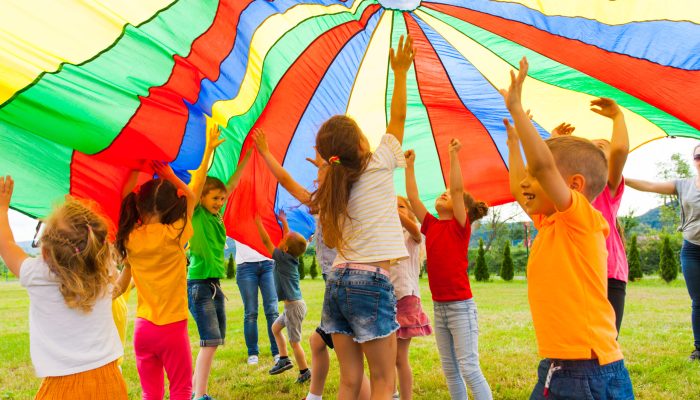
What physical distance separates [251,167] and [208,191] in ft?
1.05

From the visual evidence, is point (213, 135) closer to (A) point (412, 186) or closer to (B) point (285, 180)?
(B) point (285, 180)

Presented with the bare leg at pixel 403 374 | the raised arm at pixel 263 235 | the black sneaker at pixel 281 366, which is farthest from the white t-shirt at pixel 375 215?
the black sneaker at pixel 281 366

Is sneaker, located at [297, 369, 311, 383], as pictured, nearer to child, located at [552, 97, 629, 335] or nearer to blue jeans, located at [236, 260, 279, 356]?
blue jeans, located at [236, 260, 279, 356]

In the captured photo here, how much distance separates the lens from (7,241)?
2.42m

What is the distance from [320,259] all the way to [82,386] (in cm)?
173

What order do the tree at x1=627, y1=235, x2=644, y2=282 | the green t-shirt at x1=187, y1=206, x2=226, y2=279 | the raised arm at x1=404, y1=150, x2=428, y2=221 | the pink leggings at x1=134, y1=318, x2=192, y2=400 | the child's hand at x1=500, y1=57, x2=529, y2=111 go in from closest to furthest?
the child's hand at x1=500, y1=57, x2=529, y2=111, the pink leggings at x1=134, y1=318, x2=192, y2=400, the raised arm at x1=404, y1=150, x2=428, y2=221, the green t-shirt at x1=187, y1=206, x2=226, y2=279, the tree at x1=627, y1=235, x2=644, y2=282

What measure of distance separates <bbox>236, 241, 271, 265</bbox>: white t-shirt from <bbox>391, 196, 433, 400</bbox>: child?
1.72m

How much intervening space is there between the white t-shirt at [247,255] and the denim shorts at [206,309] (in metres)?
1.04

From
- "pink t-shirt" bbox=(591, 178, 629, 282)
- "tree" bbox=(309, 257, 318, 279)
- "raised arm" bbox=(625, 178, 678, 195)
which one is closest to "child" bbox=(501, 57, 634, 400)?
"pink t-shirt" bbox=(591, 178, 629, 282)

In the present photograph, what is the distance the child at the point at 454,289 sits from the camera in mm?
3184

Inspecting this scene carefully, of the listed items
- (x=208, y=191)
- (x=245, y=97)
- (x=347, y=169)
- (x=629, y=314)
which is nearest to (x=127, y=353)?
(x=208, y=191)

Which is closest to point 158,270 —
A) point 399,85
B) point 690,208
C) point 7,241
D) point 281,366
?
point 7,241

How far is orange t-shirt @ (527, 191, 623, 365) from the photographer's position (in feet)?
5.91

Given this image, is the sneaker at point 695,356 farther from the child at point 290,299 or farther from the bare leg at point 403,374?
the child at point 290,299
